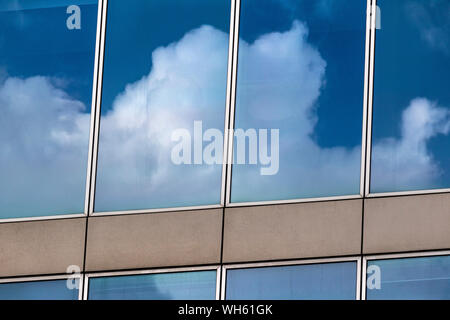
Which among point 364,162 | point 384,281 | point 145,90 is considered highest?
point 145,90

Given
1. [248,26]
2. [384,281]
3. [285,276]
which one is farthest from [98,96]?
[384,281]

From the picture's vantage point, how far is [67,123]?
1916 centimetres

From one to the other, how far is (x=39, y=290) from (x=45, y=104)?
10.1 feet

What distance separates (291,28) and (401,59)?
1836 millimetres

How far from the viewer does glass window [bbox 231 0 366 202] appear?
18.2m

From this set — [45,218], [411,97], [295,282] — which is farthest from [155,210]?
[411,97]

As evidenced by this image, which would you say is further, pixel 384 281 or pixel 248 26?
pixel 248 26

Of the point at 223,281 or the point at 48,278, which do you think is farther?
the point at 48,278

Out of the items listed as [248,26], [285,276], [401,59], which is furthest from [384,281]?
[248,26]

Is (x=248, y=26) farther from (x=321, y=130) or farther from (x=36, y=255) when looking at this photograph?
(x=36, y=255)

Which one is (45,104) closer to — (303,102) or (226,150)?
(226,150)

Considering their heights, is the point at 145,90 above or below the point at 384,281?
above

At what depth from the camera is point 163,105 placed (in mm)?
18906

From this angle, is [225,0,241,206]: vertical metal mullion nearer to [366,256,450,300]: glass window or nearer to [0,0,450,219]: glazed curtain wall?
[0,0,450,219]: glazed curtain wall
